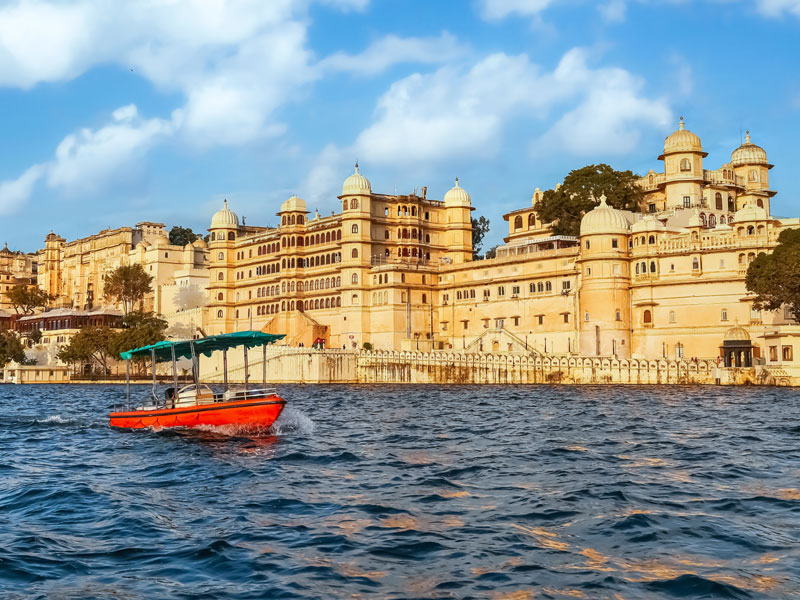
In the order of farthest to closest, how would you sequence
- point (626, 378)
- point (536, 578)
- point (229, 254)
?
1. point (229, 254)
2. point (626, 378)
3. point (536, 578)

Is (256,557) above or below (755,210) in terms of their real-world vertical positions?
below

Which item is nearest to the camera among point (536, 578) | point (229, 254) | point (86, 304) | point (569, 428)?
point (536, 578)

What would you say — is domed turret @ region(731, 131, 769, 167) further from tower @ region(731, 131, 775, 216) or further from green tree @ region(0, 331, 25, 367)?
green tree @ region(0, 331, 25, 367)

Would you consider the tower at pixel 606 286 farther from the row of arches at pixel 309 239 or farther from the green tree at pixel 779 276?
the row of arches at pixel 309 239

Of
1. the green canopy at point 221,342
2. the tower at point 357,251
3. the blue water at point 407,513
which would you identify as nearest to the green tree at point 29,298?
the tower at point 357,251

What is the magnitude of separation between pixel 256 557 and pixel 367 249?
259ft

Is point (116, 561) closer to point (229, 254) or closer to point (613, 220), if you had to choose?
point (613, 220)

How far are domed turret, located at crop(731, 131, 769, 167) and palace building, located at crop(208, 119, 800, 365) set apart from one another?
14 centimetres

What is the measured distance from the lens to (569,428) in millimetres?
33281

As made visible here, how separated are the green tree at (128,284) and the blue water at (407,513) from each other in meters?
89.3

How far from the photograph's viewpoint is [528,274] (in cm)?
8431

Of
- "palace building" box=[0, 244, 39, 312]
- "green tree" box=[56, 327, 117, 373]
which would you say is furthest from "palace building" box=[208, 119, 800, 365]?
"palace building" box=[0, 244, 39, 312]

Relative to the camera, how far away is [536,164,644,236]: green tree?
88375 mm

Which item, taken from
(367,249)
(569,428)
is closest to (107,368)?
(367,249)
